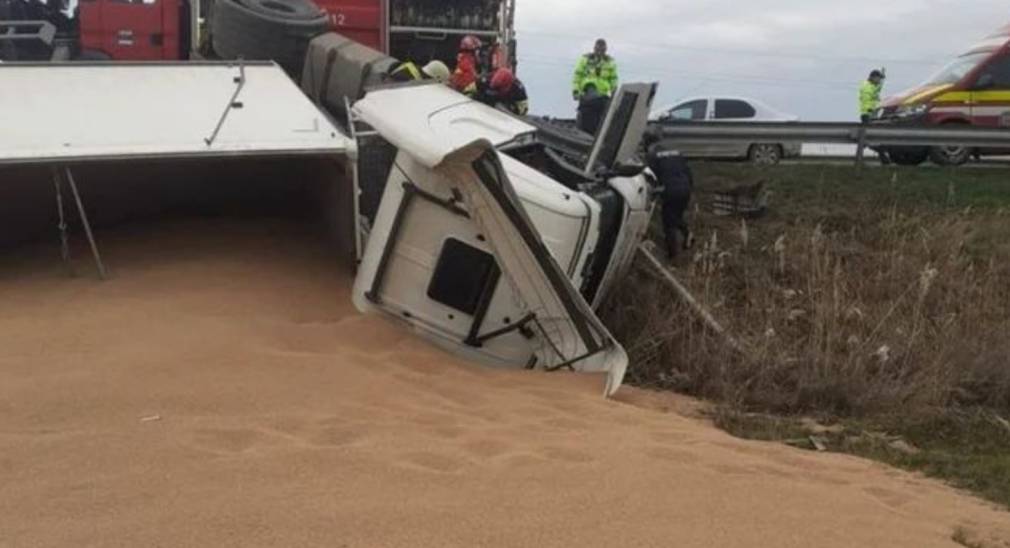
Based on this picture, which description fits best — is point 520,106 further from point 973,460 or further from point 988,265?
→ point 973,460

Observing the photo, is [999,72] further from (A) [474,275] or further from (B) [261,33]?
(A) [474,275]

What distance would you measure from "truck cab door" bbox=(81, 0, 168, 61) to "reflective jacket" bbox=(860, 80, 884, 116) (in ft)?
38.3

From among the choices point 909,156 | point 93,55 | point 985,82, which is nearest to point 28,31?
point 93,55

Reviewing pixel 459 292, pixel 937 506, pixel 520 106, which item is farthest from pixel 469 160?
pixel 520 106

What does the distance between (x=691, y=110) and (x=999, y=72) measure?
15.9ft

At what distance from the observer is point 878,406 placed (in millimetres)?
7746

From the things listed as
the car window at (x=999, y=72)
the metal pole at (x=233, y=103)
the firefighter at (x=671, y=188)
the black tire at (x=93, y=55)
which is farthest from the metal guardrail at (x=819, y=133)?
the metal pole at (x=233, y=103)

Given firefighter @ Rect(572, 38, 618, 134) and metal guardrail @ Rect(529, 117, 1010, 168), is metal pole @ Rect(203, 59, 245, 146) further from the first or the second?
firefighter @ Rect(572, 38, 618, 134)

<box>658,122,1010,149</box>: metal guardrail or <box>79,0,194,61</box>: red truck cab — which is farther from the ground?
<box>79,0,194,61</box>: red truck cab

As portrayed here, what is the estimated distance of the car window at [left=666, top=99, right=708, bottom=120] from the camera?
64.7 ft

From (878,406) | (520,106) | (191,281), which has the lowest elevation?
(878,406)

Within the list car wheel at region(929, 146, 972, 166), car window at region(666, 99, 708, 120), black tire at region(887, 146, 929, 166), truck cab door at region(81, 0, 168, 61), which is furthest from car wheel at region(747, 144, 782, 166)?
truck cab door at region(81, 0, 168, 61)

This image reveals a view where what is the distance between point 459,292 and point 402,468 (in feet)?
8.67

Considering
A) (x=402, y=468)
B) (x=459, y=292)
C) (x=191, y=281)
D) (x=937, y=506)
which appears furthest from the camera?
(x=191, y=281)
